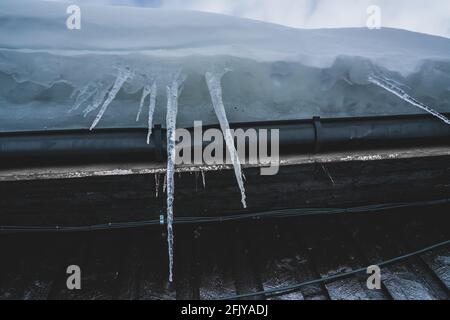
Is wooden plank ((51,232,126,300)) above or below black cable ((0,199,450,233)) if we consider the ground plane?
below

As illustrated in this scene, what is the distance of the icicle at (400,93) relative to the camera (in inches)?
102

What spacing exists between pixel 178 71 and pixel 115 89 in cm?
47

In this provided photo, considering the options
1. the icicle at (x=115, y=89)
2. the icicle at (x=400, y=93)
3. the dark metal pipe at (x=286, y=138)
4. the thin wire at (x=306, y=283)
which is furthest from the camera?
the thin wire at (x=306, y=283)

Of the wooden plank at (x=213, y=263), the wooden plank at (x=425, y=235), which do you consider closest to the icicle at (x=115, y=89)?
the wooden plank at (x=213, y=263)

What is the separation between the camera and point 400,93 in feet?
8.75

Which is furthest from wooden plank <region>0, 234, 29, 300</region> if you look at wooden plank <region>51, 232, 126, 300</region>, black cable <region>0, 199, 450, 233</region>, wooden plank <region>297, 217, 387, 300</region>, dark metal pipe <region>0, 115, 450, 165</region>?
wooden plank <region>297, 217, 387, 300</region>

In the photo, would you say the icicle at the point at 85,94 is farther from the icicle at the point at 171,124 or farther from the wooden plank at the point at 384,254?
the wooden plank at the point at 384,254

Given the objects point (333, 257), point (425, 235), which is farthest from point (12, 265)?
point (425, 235)

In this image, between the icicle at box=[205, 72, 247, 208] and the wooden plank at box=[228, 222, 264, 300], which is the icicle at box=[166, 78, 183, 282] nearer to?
the icicle at box=[205, 72, 247, 208]

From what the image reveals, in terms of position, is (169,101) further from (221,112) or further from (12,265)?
(12,265)

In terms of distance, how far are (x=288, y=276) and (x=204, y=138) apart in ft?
4.63

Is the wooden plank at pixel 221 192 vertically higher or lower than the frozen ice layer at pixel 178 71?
lower

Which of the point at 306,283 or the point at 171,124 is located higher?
the point at 171,124

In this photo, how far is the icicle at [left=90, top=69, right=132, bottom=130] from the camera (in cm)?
243
